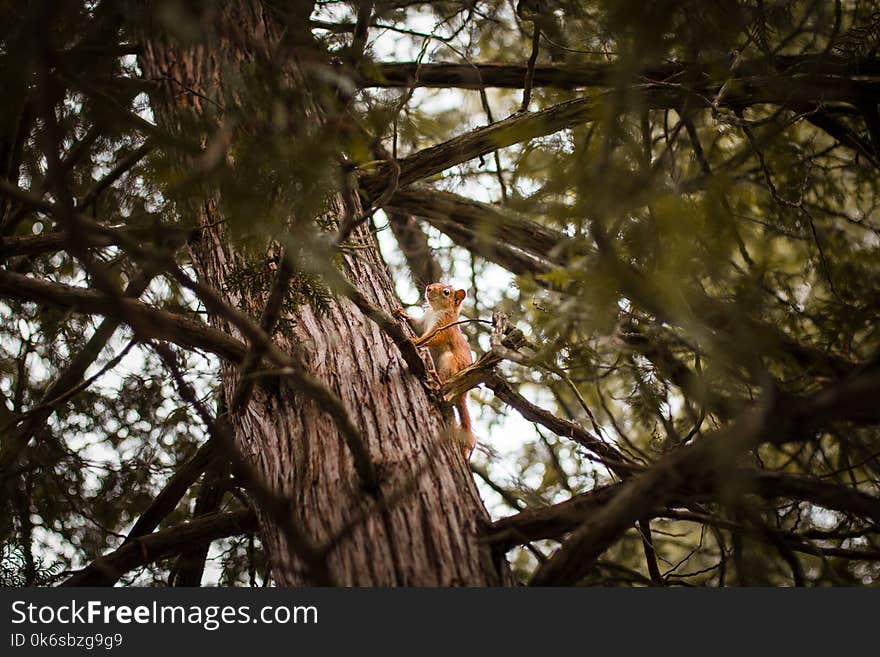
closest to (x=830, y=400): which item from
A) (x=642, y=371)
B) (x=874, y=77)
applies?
(x=642, y=371)

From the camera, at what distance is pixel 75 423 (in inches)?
147

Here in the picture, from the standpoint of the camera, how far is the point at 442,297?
451 cm

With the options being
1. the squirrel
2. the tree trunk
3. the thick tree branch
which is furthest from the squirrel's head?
the thick tree branch

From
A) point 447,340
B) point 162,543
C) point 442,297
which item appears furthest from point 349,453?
point 442,297

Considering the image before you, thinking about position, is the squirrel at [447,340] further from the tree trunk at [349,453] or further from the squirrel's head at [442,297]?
the tree trunk at [349,453]

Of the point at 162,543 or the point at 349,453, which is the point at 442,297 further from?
the point at 162,543

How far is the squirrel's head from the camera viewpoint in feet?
14.8

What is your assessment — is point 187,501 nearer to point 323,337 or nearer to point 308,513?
point 323,337

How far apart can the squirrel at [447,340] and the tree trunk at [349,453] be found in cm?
72

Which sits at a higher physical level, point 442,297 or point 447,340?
point 442,297

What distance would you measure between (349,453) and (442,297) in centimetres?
247

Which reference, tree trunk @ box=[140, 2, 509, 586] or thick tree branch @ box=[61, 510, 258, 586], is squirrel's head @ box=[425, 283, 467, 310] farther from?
thick tree branch @ box=[61, 510, 258, 586]

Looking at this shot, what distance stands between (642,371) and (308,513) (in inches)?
69.1

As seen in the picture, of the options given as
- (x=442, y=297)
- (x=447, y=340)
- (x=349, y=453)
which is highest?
(x=442, y=297)
